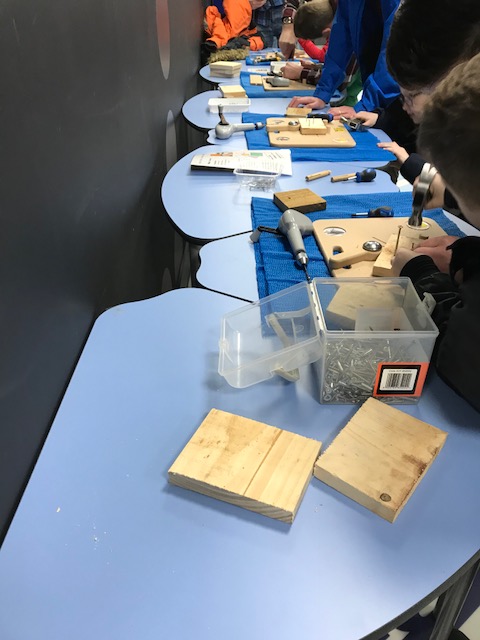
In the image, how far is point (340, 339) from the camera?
723mm

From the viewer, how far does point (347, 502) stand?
62 cm

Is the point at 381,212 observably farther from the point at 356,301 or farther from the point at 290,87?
the point at 290,87

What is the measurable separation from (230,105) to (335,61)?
1.89 ft

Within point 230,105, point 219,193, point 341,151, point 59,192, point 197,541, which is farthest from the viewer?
point 230,105

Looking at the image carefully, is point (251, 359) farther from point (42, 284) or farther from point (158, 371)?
point (42, 284)

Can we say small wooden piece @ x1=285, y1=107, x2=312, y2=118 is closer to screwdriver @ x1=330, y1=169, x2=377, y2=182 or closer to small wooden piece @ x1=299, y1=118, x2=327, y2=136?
small wooden piece @ x1=299, y1=118, x2=327, y2=136

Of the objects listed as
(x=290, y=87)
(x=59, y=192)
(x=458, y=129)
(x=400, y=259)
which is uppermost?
(x=458, y=129)

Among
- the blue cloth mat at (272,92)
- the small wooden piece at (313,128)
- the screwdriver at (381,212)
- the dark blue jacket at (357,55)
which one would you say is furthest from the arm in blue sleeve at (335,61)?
the screwdriver at (381,212)

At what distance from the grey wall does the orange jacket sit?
2.13 m

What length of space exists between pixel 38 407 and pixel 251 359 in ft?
1.13

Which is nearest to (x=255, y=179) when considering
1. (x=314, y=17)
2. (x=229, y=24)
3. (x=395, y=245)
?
(x=395, y=245)

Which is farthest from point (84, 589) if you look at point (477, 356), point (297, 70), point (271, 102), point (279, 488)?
point (297, 70)

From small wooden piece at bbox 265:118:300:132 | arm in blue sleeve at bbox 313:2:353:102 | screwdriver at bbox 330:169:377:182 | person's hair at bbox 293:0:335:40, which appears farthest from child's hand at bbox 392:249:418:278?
person's hair at bbox 293:0:335:40

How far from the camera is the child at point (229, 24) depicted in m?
3.34
